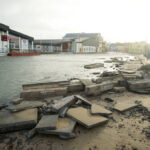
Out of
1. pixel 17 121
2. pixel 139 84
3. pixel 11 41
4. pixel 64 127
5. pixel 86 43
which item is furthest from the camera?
pixel 86 43

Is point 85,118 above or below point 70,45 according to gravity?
below

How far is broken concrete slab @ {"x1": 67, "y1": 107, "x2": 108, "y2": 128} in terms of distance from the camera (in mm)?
2162

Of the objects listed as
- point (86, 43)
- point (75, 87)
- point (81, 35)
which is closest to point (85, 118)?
point (75, 87)

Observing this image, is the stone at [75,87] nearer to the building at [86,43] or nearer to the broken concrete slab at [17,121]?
the broken concrete slab at [17,121]

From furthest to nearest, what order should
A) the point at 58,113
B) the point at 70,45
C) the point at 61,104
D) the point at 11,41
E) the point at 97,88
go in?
the point at 70,45, the point at 11,41, the point at 97,88, the point at 61,104, the point at 58,113

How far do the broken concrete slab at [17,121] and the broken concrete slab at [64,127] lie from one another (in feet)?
1.30

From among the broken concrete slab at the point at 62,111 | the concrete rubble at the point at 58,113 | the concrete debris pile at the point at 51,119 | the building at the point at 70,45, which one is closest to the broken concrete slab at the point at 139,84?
the concrete rubble at the point at 58,113

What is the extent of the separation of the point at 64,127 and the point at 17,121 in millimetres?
855

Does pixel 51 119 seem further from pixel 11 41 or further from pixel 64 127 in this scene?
pixel 11 41

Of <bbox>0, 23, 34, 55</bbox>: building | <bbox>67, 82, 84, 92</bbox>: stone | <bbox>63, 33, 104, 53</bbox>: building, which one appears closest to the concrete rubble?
<bbox>67, 82, 84, 92</bbox>: stone

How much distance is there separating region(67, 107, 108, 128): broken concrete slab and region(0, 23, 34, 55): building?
2398cm

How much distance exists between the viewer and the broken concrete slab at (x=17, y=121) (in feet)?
Answer: 6.96

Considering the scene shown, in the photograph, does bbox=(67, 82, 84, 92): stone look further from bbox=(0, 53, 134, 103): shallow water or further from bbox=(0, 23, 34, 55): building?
bbox=(0, 23, 34, 55): building

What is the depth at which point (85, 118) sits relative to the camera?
231 centimetres
